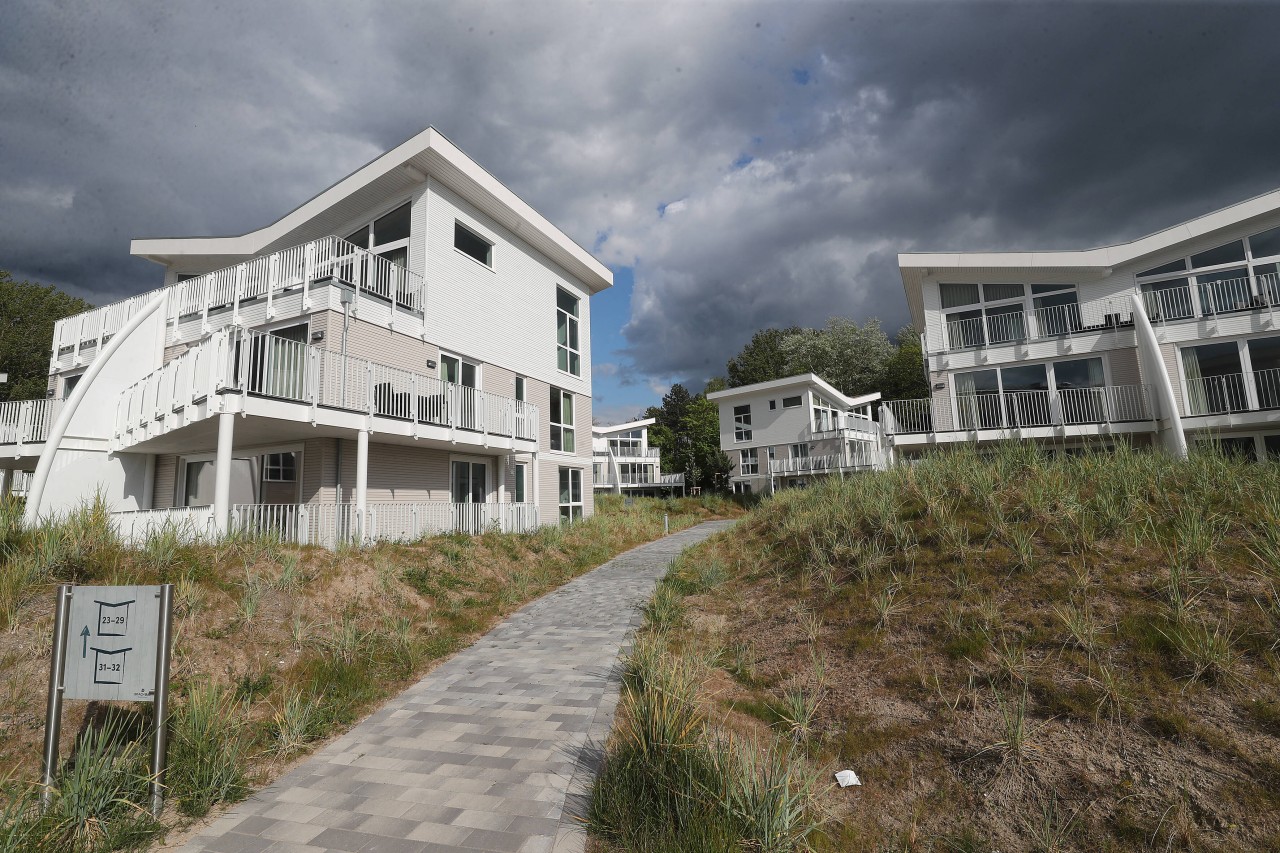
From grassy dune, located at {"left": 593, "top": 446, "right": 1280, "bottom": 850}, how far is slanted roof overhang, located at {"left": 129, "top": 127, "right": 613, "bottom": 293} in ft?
43.2

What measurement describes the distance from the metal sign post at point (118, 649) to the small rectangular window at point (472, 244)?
14.2 metres

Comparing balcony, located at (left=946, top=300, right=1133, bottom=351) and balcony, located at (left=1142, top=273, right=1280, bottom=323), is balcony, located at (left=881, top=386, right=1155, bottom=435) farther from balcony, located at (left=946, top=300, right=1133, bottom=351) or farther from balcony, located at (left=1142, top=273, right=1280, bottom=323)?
balcony, located at (left=1142, top=273, right=1280, bottom=323)

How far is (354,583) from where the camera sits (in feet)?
28.6

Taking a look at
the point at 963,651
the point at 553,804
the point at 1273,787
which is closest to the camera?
the point at 1273,787

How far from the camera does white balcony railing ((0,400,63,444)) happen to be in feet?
53.6

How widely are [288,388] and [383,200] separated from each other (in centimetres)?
843

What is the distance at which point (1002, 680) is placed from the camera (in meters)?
4.86

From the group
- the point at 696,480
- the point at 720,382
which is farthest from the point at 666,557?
the point at 720,382

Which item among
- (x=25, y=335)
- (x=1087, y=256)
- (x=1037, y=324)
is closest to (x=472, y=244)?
(x=1037, y=324)

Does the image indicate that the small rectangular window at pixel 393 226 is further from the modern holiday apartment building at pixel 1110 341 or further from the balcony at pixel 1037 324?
the balcony at pixel 1037 324

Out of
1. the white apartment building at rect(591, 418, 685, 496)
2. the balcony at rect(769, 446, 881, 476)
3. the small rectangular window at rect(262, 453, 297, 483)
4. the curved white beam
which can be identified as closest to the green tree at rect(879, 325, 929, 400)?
the balcony at rect(769, 446, 881, 476)

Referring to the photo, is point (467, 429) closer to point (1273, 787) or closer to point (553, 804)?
point (553, 804)

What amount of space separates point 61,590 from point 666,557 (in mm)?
11850

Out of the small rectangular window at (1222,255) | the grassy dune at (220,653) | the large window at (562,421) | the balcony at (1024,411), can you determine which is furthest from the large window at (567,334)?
the small rectangular window at (1222,255)
